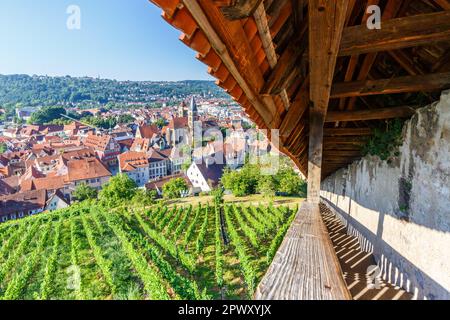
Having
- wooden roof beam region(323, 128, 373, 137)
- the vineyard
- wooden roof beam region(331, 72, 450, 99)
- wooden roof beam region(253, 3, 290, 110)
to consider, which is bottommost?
the vineyard

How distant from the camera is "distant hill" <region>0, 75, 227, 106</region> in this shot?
13675 centimetres

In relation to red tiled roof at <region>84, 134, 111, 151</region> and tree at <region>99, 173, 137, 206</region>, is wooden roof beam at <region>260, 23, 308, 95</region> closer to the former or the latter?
tree at <region>99, 173, 137, 206</region>

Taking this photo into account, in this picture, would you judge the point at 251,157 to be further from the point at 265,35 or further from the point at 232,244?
the point at 265,35

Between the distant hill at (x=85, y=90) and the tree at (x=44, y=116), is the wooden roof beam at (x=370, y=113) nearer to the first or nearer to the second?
the distant hill at (x=85, y=90)

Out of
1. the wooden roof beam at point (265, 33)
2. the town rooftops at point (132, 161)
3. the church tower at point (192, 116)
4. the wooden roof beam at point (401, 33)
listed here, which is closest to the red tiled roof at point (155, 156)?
the town rooftops at point (132, 161)

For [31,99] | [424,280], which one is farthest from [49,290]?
[31,99]

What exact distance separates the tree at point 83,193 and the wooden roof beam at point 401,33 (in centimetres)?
4598

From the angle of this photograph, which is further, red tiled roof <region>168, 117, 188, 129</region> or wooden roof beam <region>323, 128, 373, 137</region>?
red tiled roof <region>168, 117, 188, 129</region>

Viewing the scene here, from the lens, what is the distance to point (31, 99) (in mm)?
134000

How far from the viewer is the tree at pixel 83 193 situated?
137 feet

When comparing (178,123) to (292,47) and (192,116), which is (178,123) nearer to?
(192,116)

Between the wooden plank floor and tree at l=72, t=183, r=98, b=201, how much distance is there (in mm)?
45777

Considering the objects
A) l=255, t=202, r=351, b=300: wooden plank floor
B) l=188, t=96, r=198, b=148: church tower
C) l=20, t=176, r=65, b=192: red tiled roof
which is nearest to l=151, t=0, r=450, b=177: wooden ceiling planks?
l=255, t=202, r=351, b=300: wooden plank floor
